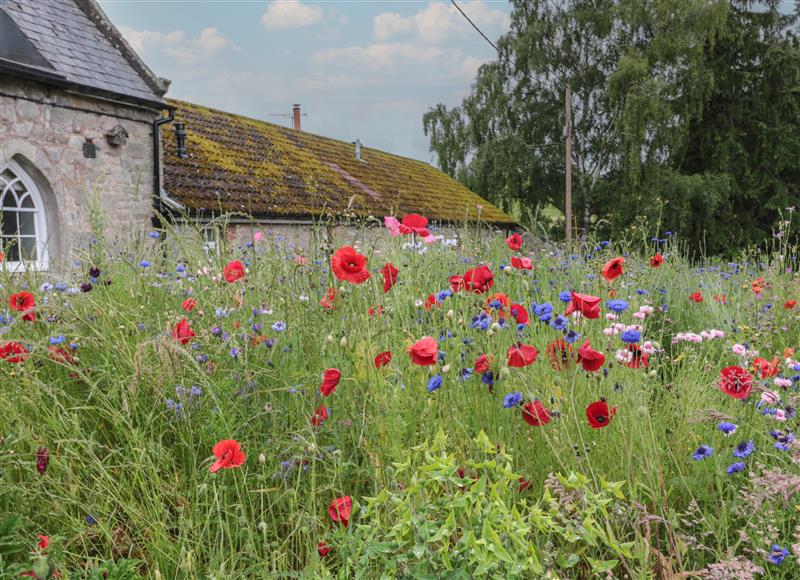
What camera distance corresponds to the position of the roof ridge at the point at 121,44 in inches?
380

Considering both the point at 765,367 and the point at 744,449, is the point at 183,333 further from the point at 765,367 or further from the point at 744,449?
the point at 765,367

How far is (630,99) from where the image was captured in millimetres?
17859

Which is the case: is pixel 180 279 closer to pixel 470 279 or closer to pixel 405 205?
pixel 470 279

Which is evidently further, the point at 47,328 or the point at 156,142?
the point at 156,142

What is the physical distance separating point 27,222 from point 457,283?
304 inches

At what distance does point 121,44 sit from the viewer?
9820 mm

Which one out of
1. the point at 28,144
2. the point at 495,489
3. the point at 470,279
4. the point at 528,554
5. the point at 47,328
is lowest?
the point at 528,554

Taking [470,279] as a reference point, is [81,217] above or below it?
above

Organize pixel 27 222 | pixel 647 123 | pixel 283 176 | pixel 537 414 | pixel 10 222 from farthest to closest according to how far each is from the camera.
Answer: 1. pixel 647 123
2. pixel 283 176
3. pixel 27 222
4. pixel 10 222
5. pixel 537 414

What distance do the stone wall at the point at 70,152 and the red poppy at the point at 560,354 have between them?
649 centimetres

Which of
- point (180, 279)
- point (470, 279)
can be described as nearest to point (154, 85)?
point (180, 279)

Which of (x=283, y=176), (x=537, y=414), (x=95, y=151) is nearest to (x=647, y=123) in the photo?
(x=283, y=176)

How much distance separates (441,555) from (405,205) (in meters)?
16.3

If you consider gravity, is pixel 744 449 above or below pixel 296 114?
below
